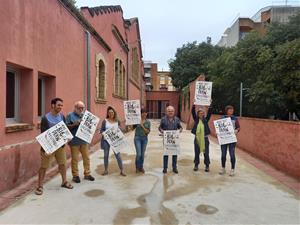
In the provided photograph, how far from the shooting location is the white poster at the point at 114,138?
6.97 m

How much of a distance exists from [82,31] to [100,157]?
4.07 meters

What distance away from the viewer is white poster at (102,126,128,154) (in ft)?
22.9

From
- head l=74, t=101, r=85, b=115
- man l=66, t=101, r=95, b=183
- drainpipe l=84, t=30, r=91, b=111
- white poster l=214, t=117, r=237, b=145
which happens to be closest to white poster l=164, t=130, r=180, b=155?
white poster l=214, t=117, r=237, b=145

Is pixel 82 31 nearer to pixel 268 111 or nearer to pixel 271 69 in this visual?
pixel 271 69

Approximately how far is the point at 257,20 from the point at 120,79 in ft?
101

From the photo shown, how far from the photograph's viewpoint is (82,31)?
1047cm

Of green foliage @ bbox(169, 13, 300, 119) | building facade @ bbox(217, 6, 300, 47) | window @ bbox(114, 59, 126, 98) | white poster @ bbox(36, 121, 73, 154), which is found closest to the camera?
white poster @ bbox(36, 121, 73, 154)

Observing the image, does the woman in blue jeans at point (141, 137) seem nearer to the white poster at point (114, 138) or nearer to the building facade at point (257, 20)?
the white poster at point (114, 138)

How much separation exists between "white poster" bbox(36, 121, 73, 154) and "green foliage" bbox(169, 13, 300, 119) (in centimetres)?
1273

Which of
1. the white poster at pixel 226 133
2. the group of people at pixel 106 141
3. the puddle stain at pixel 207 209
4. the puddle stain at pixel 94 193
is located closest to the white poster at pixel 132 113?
the group of people at pixel 106 141

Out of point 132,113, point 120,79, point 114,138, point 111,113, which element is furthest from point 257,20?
point 114,138

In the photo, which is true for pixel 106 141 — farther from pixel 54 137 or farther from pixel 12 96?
pixel 12 96

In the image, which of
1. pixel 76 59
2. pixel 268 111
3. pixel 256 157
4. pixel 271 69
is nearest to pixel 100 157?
pixel 76 59

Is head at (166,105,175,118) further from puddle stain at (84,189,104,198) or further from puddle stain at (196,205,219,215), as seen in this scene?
puddle stain at (196,205,219,215)
